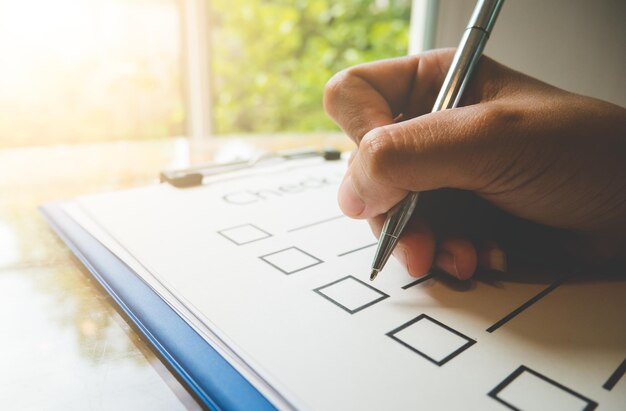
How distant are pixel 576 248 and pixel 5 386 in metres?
0.40

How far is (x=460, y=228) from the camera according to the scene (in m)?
0.39

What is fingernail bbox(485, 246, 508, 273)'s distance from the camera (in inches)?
13.5

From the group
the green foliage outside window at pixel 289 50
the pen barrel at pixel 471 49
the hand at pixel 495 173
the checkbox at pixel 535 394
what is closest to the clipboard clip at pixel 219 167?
the hand at pixel 495 173

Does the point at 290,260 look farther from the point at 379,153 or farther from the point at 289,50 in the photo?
the point at 289,50

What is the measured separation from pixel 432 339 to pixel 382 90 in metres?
0.28

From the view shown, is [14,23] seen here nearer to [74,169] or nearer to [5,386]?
[74,169]

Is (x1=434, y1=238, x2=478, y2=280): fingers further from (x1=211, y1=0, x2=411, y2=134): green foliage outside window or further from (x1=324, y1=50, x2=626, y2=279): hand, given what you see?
(x1=211, y1=0, x2=411, y2=134): green foliage outside window

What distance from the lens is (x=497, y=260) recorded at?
0.34 meters

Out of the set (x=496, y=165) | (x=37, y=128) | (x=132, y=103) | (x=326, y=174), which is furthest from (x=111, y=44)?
(x=496, y=165)

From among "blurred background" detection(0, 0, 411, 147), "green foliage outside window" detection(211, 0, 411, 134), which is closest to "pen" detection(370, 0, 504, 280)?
"blurred background" detection(0, 0, 411, 147)

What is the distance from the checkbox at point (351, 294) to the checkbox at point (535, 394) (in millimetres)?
98

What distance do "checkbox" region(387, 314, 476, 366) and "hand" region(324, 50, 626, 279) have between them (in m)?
0.07

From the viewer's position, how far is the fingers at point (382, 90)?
1.39 feet

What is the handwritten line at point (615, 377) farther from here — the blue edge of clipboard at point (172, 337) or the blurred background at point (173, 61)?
the blurred background at point (173, 61)
